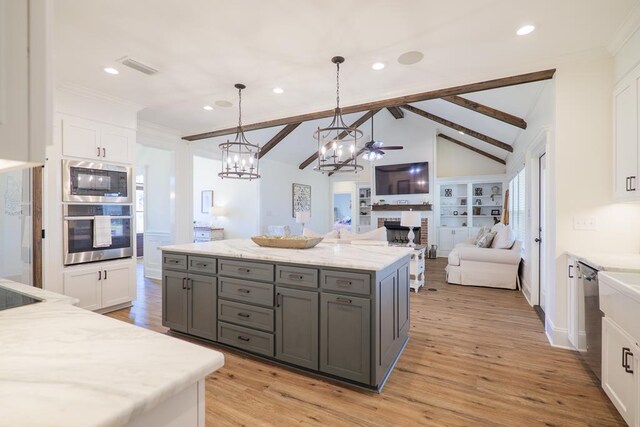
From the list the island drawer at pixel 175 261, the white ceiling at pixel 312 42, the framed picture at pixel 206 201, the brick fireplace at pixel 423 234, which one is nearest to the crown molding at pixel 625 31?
the white ceiling at pixel 312 42

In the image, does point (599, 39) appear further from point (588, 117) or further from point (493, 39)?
point (493, 39)

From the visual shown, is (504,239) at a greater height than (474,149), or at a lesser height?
lesser

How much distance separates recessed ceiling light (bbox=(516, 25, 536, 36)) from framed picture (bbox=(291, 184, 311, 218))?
701 cm

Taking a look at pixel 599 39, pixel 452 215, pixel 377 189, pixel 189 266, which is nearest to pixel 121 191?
pixel 189 266

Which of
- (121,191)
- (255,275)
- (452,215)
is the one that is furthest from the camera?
(452,215)

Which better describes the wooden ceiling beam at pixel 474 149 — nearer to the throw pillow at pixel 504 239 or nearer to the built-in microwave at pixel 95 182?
the throw pillow at pixel 504 239

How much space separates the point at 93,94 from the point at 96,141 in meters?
0.56

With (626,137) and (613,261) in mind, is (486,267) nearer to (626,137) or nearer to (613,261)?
(613,261)

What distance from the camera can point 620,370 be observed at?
180 centimetres

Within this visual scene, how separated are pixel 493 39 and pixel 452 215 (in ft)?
22.0

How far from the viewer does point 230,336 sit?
108 inches

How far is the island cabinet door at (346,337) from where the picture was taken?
2.15 m

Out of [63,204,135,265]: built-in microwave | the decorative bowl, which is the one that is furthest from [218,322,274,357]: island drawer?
[63,204,135,265]: built-in microwave

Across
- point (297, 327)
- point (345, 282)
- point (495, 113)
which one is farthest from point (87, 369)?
point (495, 113)
